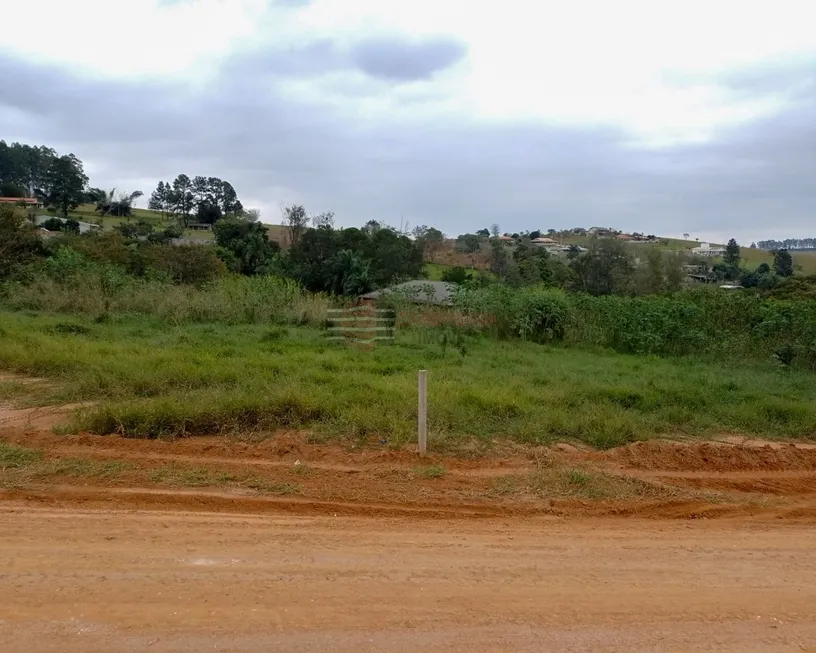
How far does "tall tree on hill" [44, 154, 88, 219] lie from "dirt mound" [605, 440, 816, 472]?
71945 mm

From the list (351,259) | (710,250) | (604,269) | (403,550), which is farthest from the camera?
(710,250)

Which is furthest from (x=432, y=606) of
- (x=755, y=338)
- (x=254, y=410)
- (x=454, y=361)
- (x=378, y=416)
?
(x=755, y=338)

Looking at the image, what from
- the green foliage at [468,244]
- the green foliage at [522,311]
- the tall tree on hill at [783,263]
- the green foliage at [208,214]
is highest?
the green foliage at [208,214]

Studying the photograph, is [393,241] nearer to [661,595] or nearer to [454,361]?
[454,361]

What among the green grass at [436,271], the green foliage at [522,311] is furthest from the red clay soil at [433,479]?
the green grass at [436,271]

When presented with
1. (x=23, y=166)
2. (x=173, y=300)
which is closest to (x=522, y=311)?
(x=173, y=300)

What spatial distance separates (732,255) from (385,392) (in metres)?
64.0

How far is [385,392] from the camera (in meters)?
9.26

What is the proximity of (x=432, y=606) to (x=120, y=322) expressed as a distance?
1629cm

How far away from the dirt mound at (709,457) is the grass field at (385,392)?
42cm

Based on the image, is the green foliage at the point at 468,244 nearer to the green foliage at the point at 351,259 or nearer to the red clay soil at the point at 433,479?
the green foliage at the point at 351,259

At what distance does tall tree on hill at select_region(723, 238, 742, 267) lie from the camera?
59.7 metres

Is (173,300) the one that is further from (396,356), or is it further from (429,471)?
(429,471)

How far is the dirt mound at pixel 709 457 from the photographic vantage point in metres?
7.15
